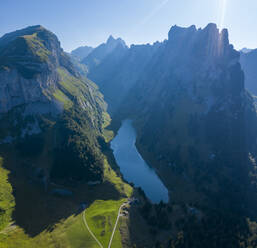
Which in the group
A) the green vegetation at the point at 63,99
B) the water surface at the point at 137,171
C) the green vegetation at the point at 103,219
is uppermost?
the green vegetation at the point at 63,99

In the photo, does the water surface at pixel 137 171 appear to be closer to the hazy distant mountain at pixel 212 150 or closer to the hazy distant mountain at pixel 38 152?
the hazy distant mountain at pixel 212 150

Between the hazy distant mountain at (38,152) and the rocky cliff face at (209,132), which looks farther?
the rocky cliff face at (209,132)

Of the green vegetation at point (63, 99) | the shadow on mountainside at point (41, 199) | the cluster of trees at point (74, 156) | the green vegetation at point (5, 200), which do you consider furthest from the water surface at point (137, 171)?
the green vegetation at point (5, 200)

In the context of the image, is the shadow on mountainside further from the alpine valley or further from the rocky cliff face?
the rocky cliff face

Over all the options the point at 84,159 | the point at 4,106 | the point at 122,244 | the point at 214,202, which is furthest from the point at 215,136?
the point at 4,106

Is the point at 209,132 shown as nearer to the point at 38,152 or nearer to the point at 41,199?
the point at 38,152
